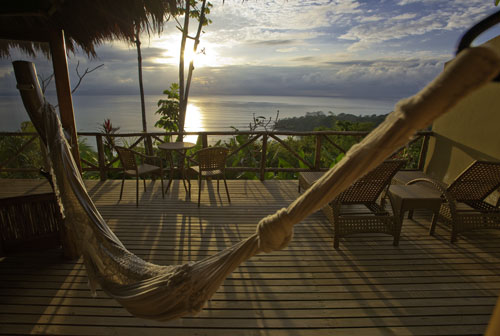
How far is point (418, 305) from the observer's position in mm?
1867

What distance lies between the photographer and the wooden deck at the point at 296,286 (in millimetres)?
1699

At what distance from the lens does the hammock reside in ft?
1.74

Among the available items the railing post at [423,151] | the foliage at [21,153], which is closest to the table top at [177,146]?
the foliage at [21,153]

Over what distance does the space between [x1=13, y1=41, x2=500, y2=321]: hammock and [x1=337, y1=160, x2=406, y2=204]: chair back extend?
1865 millimetres

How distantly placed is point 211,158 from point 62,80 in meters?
1.90

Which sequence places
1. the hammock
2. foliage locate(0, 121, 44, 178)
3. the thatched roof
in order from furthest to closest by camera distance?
1. foliage locate(0, 121, 44, 178)
2. the thatched roof
3. the hammock

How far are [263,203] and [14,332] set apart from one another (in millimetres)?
2869

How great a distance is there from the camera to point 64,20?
2.39 metres

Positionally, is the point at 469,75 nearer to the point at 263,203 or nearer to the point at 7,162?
the point at 263,203

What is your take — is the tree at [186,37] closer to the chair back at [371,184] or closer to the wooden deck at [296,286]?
the wooden deck at [296,286]

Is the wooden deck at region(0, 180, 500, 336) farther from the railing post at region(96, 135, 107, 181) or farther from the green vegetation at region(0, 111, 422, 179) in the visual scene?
the railing post at region(96, 135, 107, 181)

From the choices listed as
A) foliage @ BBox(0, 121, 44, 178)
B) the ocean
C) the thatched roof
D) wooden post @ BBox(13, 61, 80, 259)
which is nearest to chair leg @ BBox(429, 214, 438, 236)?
the ocean

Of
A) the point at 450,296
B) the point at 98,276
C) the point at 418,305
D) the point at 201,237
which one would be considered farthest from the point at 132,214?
the point at 450,296

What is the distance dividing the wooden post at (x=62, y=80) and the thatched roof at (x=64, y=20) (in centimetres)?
9
